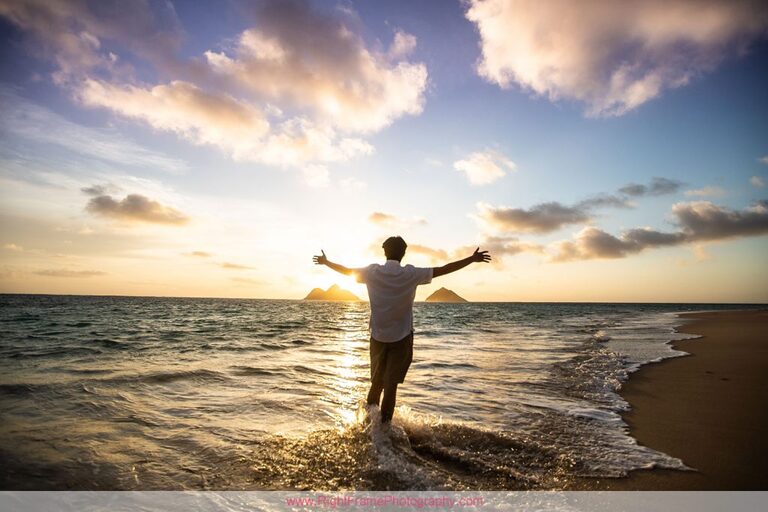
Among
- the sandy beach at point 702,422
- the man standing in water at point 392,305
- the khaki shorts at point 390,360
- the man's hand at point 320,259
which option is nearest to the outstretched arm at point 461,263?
the man standing in water at point 392,305

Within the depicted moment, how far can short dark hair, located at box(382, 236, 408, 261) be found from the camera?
17.1 feet

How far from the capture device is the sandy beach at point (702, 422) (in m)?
3.95

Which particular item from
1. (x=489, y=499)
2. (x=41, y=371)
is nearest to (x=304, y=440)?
(x=489, y=499)

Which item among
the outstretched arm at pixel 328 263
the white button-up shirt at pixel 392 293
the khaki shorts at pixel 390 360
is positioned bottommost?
the khaki shorts at pixel 390 360

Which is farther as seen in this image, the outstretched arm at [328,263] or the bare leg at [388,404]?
the outstretched arm at [328,263]

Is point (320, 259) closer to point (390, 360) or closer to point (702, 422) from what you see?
point (390, 360)

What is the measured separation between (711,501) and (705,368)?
896cm

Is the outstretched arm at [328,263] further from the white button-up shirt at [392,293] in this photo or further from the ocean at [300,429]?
the ocean at [300,429]

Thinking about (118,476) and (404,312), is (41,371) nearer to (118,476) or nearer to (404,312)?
(118,476)

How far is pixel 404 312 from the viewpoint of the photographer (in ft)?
16.9

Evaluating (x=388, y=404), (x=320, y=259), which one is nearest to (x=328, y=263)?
(x=320, y=259)

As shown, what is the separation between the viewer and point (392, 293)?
5.09 meters

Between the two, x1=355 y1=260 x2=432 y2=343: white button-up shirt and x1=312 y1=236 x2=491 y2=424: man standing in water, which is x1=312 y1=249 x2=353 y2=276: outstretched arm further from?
x1=355 y1=260 x2=432 y2=343: white button-up shirt

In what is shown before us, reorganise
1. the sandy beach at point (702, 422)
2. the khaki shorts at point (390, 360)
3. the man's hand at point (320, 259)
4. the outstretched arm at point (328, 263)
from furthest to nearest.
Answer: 1. the man's hand at point (320, 259)
2. the outstretched arm at point (328, 263)
3. the khaki shorts at point (390, 360)
4. the sandy beach at point (702, 422)
